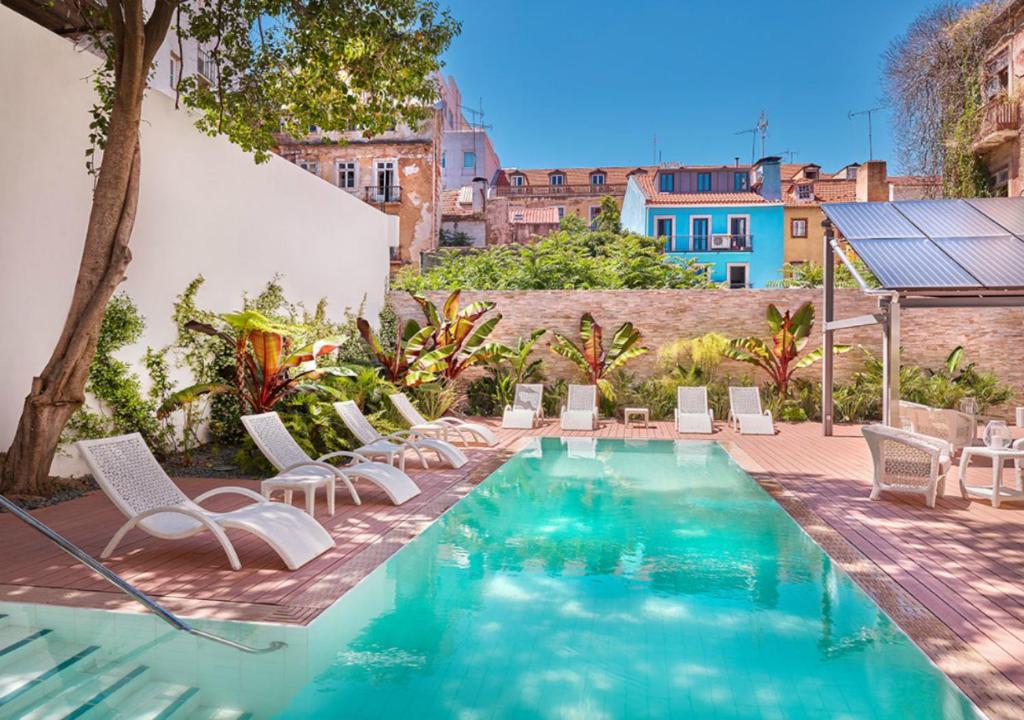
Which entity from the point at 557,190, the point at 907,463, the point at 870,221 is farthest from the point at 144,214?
the point at 557,190

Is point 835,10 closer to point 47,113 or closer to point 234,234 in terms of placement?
point 234,234

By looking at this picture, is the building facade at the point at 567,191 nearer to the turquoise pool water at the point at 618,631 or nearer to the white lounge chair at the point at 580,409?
the white lounge chair at the point at 580,409

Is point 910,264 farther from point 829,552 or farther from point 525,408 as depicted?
point 525,408

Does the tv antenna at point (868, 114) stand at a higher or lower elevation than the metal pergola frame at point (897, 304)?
higher

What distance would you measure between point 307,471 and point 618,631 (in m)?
4.53

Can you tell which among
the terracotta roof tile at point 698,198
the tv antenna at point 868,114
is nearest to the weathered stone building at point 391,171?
the terracotta roof tile at point 698,198

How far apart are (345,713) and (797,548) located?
4729mm

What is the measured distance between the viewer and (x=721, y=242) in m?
42.0

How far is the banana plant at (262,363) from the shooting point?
34.2ft

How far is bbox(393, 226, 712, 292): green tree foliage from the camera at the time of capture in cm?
2638

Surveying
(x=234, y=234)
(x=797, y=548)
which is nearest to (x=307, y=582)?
(x=797, y=548)

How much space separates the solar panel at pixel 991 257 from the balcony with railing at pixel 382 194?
2818 centimetres

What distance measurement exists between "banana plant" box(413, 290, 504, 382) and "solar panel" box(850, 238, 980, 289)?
27.4ft

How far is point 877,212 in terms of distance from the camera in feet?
46.5
